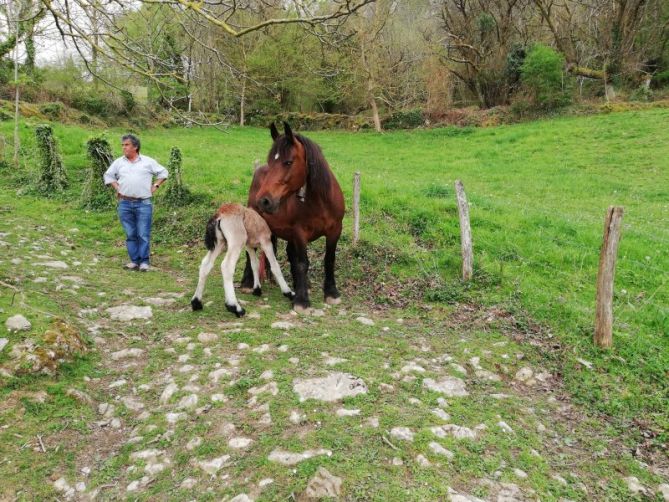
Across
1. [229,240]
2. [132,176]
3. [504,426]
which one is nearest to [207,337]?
[229,240]

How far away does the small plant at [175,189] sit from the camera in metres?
10.1

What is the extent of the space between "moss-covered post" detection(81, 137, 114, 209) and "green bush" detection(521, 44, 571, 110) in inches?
1001

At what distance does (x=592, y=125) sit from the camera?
75.5ft

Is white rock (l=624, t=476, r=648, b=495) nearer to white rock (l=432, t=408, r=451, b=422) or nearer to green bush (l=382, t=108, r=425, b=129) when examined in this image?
white rock (l=432, t=408, r=451, b=422)

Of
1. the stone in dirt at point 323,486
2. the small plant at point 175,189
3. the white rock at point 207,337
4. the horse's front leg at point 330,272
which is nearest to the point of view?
the stone in dirt at point 323,486

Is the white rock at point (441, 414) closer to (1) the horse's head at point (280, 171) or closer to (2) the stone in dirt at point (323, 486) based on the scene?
(2) the stone in dirt at point (323, 486)

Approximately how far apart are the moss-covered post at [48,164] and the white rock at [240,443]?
10659mm

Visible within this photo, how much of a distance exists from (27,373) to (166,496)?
1.80 metres

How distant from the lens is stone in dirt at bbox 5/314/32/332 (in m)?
4.04

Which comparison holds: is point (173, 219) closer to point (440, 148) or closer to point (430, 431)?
point (430, 431)

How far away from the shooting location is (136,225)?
7.50 metres

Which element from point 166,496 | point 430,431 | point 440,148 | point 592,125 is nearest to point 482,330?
point 430,431

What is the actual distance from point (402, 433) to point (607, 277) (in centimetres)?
314

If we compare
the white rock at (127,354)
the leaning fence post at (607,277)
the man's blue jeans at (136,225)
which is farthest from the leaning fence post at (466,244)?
the man's blue jeans at (136,225)
